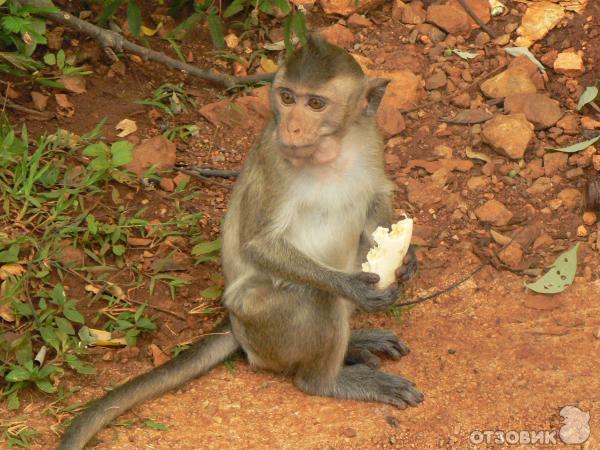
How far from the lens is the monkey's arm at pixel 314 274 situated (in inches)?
201

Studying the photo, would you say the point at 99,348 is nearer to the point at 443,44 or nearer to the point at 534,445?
the point at 534,445

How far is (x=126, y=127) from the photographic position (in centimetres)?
689

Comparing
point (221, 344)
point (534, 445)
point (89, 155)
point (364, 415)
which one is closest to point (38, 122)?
point (89, 155)

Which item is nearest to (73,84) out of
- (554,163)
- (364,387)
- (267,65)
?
(267,65)

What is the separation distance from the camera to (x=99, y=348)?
Result: 5.64 m

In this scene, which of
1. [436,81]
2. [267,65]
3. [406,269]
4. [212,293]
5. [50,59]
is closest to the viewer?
[406,269]

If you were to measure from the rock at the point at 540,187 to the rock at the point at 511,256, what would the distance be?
0.57 metres

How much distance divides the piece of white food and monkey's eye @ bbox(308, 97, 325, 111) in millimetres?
797

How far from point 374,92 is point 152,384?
1934mm

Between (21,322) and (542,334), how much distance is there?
302 cm

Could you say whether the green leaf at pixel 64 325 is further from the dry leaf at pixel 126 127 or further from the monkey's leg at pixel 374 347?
the dry leaf at pixel 126 127

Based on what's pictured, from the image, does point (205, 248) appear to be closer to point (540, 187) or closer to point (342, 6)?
point (540, 187)

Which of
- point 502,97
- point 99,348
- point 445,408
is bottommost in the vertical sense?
point 99,348

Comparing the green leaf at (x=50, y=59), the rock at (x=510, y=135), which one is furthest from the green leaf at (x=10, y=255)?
the rock at (x=510, y=135)
